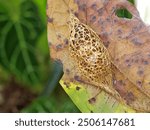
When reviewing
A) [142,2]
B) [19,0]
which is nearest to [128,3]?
[142,2]

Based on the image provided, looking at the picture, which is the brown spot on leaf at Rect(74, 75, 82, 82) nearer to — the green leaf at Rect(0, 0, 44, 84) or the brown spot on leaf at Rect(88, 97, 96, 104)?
the brown spot on leaf at Rect(88, 97, 96, 104)

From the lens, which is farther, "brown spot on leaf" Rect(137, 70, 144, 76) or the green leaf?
the green leaf

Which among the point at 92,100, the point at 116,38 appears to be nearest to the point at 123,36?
the point at 116,38

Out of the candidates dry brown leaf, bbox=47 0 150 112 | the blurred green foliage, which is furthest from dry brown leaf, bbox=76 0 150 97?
the blurred green foliage

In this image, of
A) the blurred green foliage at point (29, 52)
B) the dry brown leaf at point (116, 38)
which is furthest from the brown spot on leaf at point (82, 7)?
the blurred green foliage at point (29, 52)

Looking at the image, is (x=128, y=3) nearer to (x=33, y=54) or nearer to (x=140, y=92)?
(x=140, y=92)

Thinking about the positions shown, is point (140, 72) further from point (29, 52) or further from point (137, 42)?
point (29, 52)

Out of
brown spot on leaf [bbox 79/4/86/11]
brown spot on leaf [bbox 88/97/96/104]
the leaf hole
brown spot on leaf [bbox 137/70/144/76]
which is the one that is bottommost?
brown spot on leaf [bbox 88/97/96/104]
